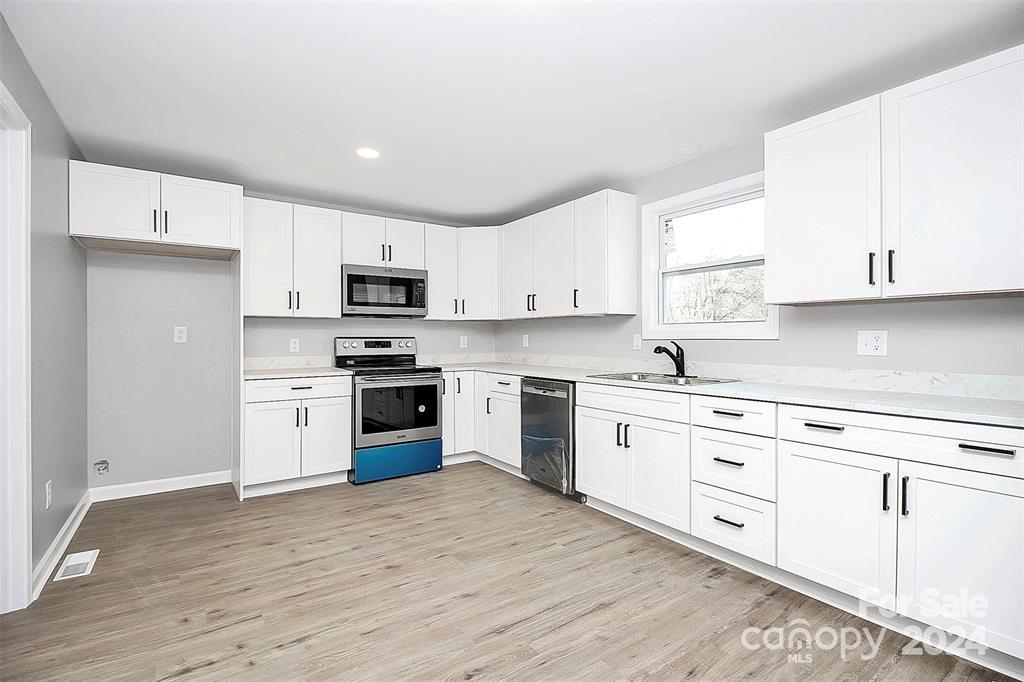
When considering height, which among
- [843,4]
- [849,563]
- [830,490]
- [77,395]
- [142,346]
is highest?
[843,4]

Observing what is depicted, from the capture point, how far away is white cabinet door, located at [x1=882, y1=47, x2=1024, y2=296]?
195cm

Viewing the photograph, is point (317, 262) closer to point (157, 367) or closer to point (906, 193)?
point (157, 367)

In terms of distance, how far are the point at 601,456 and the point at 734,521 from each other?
3.25 ft

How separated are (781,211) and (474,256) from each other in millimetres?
3002

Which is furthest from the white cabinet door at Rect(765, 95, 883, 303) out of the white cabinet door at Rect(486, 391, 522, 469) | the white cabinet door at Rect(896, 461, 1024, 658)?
the white cabinet door at Rect(486, 391, 522, 469)

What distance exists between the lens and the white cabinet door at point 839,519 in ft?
6.72

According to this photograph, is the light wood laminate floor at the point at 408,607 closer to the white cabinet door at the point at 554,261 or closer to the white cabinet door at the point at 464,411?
the white cabinet door at the point at 464,411

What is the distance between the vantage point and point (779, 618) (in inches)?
86.2

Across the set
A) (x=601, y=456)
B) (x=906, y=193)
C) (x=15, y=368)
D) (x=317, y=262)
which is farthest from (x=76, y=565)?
(x=906, y=193)

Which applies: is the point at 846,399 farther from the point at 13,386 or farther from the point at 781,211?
the point at 13,386

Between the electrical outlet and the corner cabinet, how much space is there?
33cm

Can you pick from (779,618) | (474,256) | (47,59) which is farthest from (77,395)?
(779,618)

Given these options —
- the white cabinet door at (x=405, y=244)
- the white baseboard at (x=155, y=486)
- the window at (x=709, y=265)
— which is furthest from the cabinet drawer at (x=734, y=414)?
the white baseboard at (x=155, y=486)

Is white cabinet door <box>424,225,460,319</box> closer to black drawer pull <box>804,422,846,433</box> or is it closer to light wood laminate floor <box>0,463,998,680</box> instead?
light wood laminate floor <box>0,463,998,680</box>
